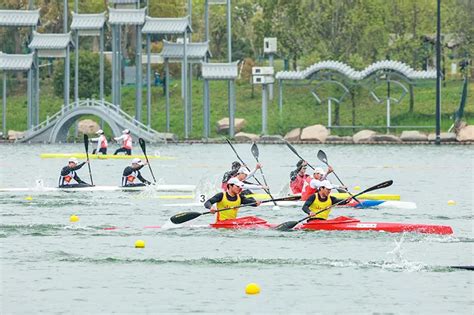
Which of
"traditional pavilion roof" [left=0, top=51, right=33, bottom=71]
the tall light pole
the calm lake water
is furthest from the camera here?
"traditional pavilion roof" [left=0, top=51, right=33, bottom=71]

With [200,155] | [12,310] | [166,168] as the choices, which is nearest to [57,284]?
[12,310]

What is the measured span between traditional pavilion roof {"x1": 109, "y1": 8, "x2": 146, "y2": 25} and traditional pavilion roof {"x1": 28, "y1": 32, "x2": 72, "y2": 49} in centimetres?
371

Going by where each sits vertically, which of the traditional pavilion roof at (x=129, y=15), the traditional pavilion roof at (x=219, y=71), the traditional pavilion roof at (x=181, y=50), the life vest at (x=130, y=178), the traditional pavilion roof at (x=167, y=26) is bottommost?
the life vest at (x=130, y=178)

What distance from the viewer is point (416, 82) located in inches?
4151

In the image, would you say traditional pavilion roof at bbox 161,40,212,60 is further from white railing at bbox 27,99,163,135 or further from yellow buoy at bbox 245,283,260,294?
yellow buoy at bbox 245,283,260,294

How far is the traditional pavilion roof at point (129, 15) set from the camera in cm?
10325

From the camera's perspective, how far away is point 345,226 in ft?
126

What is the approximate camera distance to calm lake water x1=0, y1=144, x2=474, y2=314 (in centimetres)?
2923

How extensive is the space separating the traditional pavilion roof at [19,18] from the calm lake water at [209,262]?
5187 cm

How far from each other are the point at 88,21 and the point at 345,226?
68.7 metres

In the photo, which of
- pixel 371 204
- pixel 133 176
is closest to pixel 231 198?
pixel 371 204

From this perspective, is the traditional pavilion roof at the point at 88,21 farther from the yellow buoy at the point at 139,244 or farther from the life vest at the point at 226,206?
the yellow buoy at the point at 139,244

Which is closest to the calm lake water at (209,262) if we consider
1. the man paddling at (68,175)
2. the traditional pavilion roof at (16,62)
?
the man paddling at (68,175)

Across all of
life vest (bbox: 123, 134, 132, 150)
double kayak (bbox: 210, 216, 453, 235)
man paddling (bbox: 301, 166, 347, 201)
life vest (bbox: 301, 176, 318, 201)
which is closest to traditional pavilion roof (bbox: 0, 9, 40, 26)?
life vest (bbox: 123, 134, 132, 150)
